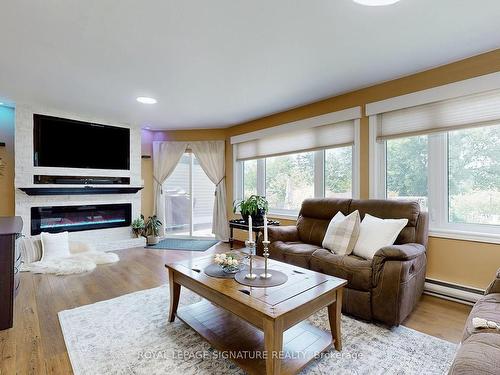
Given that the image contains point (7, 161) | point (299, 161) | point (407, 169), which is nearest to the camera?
point (407, 169)

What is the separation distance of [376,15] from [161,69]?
6.47ft

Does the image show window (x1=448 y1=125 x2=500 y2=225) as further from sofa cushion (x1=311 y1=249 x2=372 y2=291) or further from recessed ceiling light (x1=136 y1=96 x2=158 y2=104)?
recessed ceiling light (x1=136 y1=96 x2=158 y2=104)

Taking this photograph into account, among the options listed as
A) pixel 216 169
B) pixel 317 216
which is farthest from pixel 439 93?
pixel 216 169

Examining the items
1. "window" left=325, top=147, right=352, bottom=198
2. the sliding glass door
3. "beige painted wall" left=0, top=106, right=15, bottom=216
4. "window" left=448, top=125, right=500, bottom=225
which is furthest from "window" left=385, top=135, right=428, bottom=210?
"beige painted wall" left=0, top=106, right=15, bottom=216

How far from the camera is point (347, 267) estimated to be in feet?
7.48

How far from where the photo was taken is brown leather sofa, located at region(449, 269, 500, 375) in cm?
98

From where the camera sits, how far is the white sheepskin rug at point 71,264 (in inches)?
133

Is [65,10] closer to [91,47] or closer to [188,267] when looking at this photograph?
[91,47]

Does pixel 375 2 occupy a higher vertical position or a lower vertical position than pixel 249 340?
higher

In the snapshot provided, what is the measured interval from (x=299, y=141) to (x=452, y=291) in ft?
8.44

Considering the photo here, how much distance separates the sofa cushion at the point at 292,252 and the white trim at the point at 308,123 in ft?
5.69

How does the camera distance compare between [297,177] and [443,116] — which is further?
[297,177]

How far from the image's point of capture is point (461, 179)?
263 cm

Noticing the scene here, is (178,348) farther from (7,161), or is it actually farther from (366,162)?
(7,161)
